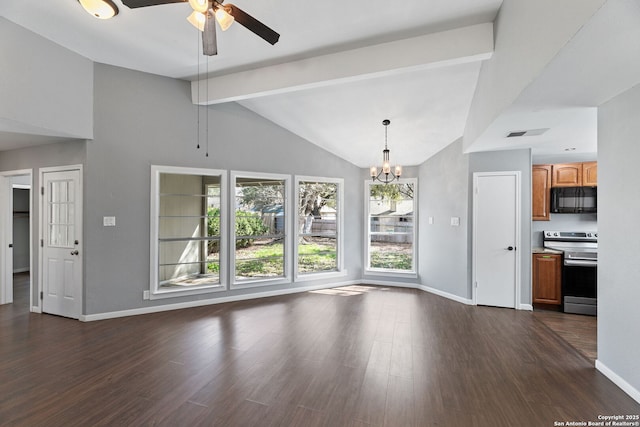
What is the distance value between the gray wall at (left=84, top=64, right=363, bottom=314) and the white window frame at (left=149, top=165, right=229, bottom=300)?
0.07 m

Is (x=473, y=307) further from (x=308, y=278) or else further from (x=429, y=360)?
(x=308, y=278)

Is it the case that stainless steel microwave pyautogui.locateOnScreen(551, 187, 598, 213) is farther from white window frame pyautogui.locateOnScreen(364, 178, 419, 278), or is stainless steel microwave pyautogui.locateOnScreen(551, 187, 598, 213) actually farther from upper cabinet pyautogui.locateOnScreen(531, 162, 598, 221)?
white window frame pyautogui.locateOnScreen(364, 178, 419, 278)

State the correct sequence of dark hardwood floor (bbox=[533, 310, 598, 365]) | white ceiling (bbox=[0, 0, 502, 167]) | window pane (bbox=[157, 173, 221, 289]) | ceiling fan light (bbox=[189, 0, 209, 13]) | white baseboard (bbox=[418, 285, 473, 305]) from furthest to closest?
white baseboard (bbox=[418, 285, 473, 305]) < window pane (bbox=[157, 173, 221, 289]) < dark hardwood floor (bbox=[533, 310, 598, 365]) < white ceiling (bbox=[0, 0, 502, 167]) < ceiling fan light (bbox=[189, 0, 209, 13])

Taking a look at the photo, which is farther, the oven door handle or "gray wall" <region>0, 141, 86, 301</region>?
the oven door handle

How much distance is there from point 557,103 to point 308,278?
4452mm

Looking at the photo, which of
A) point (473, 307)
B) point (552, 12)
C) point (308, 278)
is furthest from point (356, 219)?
point (552, 12)

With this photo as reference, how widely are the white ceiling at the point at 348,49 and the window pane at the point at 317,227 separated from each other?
1314mm

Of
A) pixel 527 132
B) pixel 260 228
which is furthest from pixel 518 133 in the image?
pixel 260 228

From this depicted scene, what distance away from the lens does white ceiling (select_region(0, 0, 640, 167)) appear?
2750mm

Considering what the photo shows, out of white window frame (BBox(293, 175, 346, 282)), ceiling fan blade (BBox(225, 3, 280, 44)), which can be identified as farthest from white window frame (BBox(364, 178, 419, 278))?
ceiling fan blade (BBox(225, 3, 280, 44))

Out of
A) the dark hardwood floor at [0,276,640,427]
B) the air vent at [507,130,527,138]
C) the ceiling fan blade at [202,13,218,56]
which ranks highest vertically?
the ceiling fan blade at [202,13,218,56]

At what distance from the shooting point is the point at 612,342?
2666mm

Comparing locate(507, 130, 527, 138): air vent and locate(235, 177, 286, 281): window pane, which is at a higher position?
locate(507, 130, 527, 138): air vent

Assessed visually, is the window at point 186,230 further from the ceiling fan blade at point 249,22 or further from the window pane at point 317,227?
the ceiling fan blade at point 249,22
